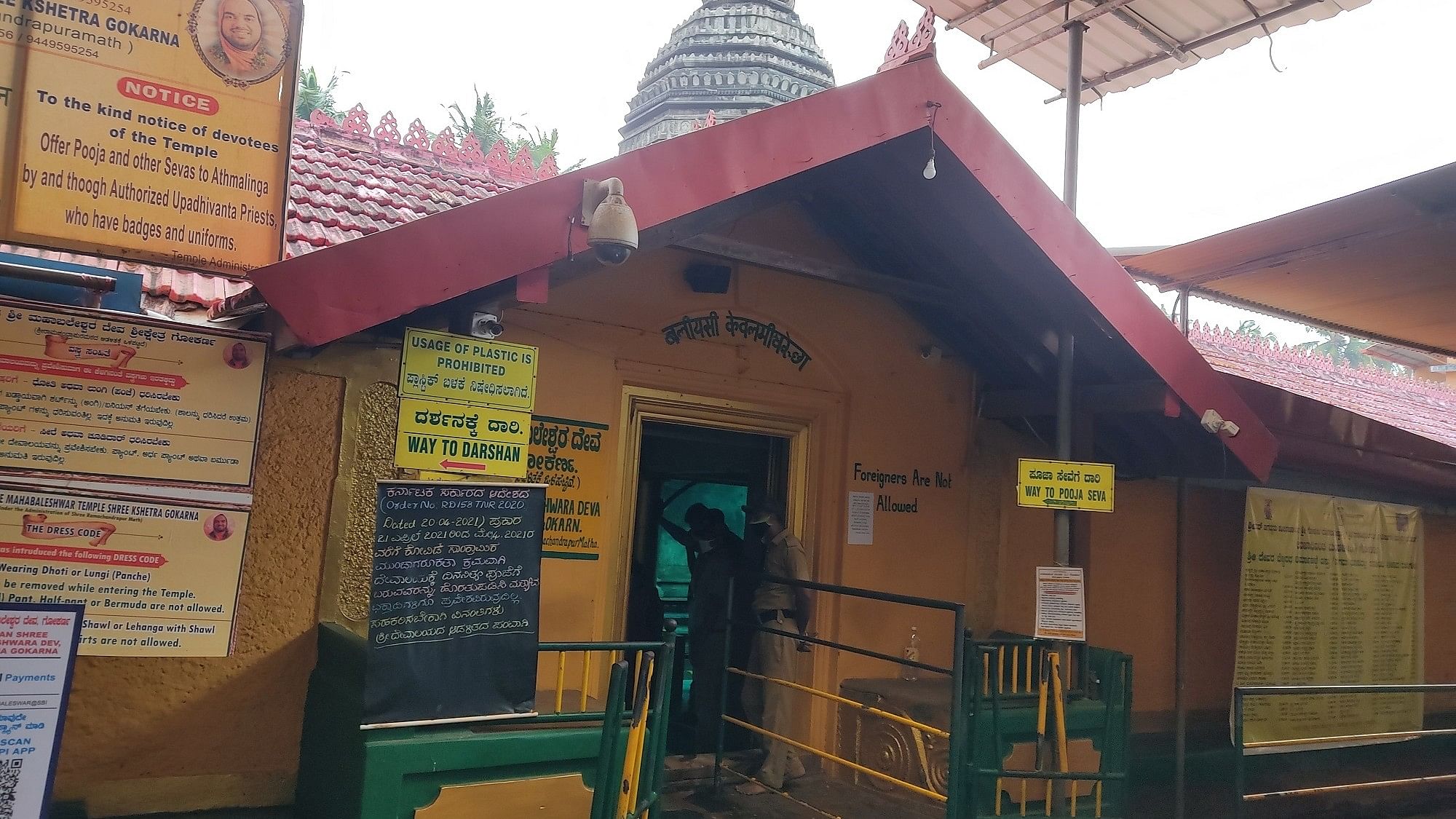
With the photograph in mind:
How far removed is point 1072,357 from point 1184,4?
9.23ft

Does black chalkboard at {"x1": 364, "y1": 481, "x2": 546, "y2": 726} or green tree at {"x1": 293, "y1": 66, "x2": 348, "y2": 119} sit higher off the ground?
green tree at {"x1": 293, "y1": 66, "x2": 348, "y2": 119}

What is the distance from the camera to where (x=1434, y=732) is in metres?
5.79

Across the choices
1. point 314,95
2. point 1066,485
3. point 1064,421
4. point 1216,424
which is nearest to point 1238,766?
point 1066,485

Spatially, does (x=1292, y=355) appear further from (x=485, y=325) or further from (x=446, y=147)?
(x=485, y=325)

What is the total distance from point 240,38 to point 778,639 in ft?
14.0

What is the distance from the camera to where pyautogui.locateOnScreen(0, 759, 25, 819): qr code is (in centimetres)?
325

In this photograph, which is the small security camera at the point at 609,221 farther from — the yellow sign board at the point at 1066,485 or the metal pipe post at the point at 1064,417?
the metal pipe post at the point at 1064,417

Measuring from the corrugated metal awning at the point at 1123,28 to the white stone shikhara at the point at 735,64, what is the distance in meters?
10.2

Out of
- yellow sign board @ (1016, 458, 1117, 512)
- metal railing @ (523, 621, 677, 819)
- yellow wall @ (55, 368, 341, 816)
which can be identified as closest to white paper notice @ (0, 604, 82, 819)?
yellow wall @ (55, 368, 341, 816)

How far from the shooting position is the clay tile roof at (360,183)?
493cm

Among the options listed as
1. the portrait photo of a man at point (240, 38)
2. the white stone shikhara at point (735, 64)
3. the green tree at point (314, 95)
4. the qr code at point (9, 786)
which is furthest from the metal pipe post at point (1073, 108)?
the green tree at point (314, 95)

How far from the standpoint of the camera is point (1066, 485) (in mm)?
5609

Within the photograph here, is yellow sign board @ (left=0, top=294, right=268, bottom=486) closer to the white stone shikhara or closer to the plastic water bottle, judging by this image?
the plastic water bottle

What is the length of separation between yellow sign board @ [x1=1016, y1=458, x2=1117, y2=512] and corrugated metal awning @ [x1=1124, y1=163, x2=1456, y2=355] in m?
2.09
